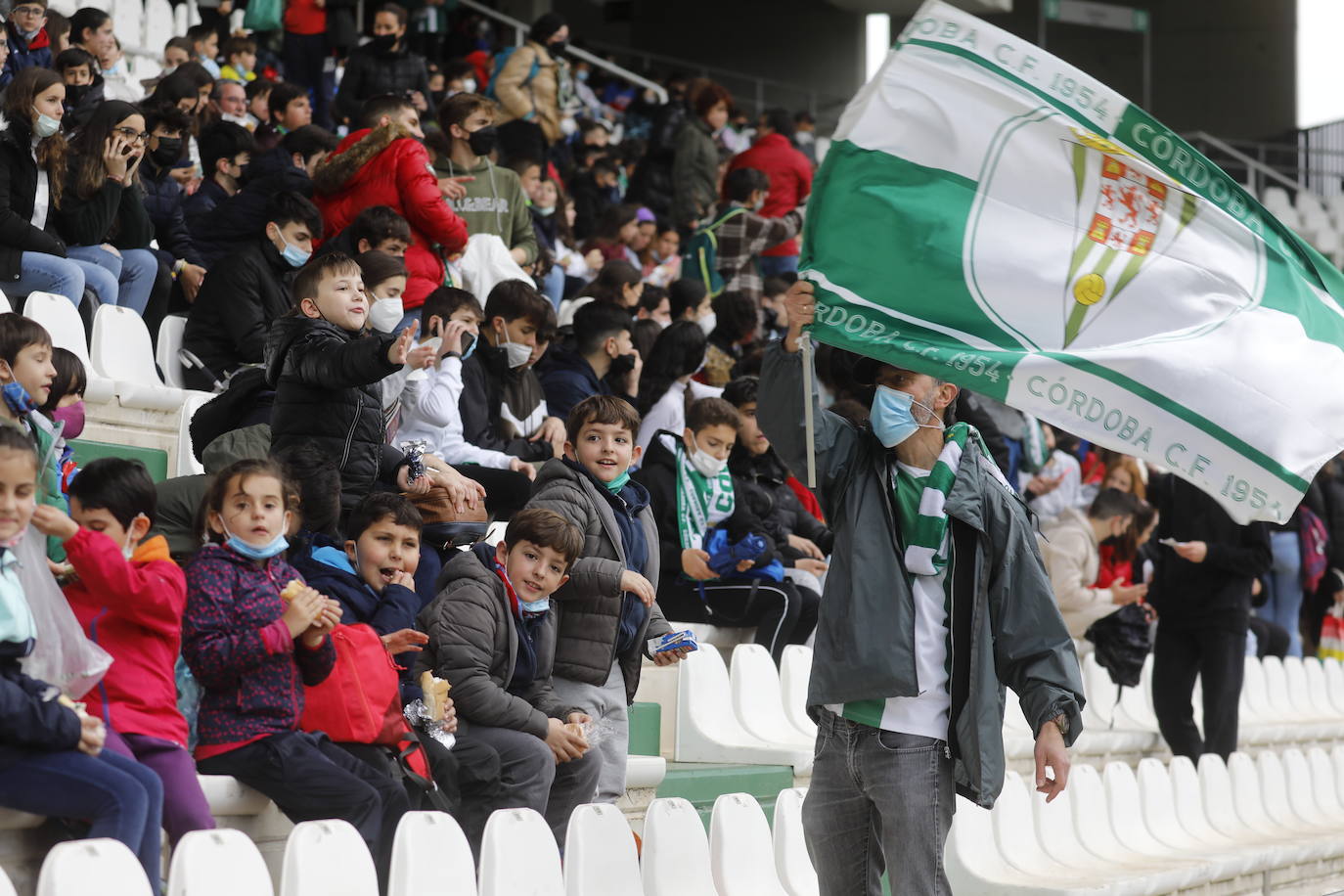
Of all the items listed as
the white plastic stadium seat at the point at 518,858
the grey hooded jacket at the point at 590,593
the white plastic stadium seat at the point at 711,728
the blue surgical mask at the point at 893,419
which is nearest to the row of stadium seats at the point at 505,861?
the white plastic stadium seat at the point at 518,858

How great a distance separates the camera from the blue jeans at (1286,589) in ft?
36.9

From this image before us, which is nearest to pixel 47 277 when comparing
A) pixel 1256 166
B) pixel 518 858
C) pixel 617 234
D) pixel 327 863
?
pixel 518 858

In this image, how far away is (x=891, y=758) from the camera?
3859 millimetres

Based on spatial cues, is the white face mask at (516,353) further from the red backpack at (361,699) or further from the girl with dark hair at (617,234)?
the girl with dark hair at (617,234)

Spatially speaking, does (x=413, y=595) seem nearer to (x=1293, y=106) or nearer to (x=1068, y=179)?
(x=1068, y=179)

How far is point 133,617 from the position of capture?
12.5 ft

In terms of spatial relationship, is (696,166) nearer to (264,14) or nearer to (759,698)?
(264,14)

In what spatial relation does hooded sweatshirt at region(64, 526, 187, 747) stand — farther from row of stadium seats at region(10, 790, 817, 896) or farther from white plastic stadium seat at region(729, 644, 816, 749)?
white plastic stadium seat at region(729, 644, 816, 749)

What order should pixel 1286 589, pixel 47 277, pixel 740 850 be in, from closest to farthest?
1. pixel 740 850
2. pixel 47 277
3. pixel 1286 589

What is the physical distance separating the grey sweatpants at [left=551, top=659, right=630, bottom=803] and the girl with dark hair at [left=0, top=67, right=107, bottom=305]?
2808 mm

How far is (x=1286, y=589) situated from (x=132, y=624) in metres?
9.18

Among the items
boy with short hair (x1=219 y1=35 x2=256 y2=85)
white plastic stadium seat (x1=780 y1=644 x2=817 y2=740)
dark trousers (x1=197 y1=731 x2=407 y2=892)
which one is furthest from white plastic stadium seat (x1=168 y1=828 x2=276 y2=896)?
boy with short hair (x1=219 y1=35 x2=256 y2=85)

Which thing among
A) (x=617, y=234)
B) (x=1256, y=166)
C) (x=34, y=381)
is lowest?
(x=34, y=381)

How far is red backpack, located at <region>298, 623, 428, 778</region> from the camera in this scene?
4.36 meters
